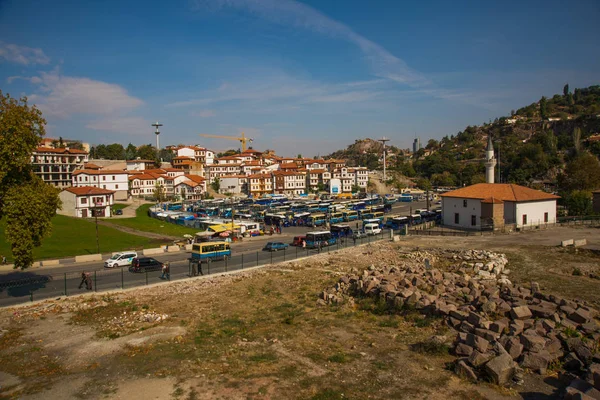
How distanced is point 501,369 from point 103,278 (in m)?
24.1

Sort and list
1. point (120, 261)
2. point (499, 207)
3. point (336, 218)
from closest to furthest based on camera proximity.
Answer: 1. point (120, 261)
2. point (499, 207)
3. point (336, 218)

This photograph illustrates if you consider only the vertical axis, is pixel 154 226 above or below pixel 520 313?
below

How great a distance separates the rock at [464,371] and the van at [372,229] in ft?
107

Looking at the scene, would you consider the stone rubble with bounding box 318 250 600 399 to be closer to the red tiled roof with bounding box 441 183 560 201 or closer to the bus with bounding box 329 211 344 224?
the red tiled roof with bounding box 441 183 560 201

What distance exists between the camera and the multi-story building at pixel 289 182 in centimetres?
10556

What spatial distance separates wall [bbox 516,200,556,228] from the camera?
145 ft

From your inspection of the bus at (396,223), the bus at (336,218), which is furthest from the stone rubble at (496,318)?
the bus at (336,218)

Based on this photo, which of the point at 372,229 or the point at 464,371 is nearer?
the point at 464,371

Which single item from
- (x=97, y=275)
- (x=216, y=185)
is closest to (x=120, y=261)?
(x=97, y=275)

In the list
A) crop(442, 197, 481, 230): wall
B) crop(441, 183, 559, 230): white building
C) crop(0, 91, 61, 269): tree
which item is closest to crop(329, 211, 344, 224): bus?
crop(442, 197, 481, 230): wall

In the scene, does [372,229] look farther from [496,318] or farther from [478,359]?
[478,359]

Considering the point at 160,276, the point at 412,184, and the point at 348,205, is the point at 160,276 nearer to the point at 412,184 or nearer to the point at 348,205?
the point at 348,205

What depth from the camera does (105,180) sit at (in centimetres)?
8238

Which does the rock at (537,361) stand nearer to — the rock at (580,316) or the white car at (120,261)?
the rock at (580,316)
